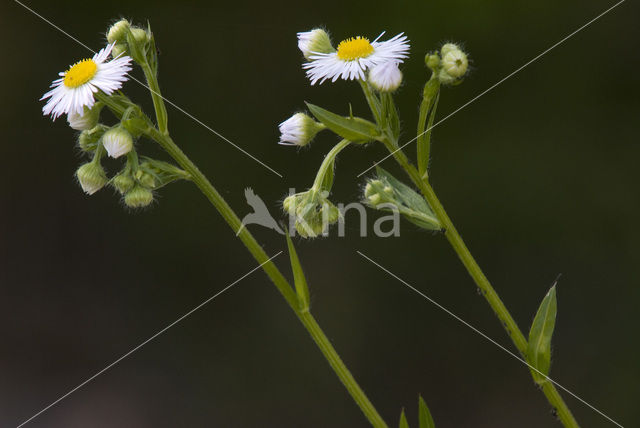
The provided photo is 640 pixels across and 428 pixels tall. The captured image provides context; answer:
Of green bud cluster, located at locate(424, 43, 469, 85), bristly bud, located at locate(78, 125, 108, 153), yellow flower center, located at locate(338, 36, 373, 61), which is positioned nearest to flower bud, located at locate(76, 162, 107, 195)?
bristly bud, located at locate(78, 125, 108, 153)

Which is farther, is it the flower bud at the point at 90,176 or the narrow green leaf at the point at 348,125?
the flower bud at the point at 90,176

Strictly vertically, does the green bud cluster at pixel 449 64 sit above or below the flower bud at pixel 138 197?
below

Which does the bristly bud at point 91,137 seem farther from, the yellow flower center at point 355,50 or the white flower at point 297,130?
the yellow flower center at point 355,50

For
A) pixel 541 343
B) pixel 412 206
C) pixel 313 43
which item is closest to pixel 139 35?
pixel 313 43

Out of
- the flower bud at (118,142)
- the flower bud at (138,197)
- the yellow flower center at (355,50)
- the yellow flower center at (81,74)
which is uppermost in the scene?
the yellow flower center at (81,74)

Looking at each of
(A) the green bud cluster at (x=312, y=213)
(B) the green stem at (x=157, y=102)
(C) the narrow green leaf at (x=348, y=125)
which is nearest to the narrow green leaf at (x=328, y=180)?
(A) the green bud cluster at (x=312, y=213)

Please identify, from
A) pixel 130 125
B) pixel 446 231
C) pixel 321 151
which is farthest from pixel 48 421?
pixel 446 231

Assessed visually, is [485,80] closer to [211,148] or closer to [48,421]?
[211,148]
